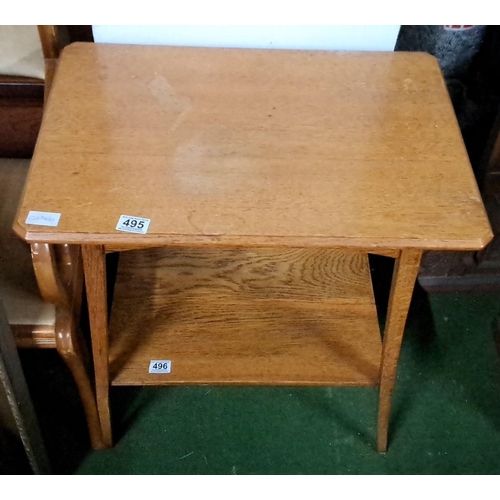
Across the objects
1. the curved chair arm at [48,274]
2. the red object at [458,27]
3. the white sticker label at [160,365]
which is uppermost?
the red object at [458,27]

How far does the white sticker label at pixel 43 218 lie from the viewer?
2.78 ft

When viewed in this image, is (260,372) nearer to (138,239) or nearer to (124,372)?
(124,372)

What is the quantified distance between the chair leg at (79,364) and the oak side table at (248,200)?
23 mm

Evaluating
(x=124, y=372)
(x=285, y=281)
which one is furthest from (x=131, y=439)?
(x=285, y=281)

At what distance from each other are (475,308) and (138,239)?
1.00 metres

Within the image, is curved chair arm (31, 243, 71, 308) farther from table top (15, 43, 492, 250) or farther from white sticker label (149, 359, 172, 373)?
white sticker label (149, 359, 172, 373)

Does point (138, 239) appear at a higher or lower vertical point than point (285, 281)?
higher

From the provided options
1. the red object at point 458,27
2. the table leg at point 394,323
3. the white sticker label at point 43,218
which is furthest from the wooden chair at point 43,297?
the red object at point 458,27

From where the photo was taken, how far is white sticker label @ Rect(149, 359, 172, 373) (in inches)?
47.3

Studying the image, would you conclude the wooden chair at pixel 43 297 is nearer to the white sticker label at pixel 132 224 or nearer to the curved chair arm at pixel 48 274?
the curved chair arm at pixel 48 274

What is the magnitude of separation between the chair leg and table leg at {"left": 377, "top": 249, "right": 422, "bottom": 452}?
0.52m

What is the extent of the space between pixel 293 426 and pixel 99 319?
1.69ft

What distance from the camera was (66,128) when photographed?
989 mm

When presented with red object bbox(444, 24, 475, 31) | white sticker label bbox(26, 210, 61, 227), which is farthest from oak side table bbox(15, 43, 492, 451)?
red object bbox(444, 24, 475, 31)
